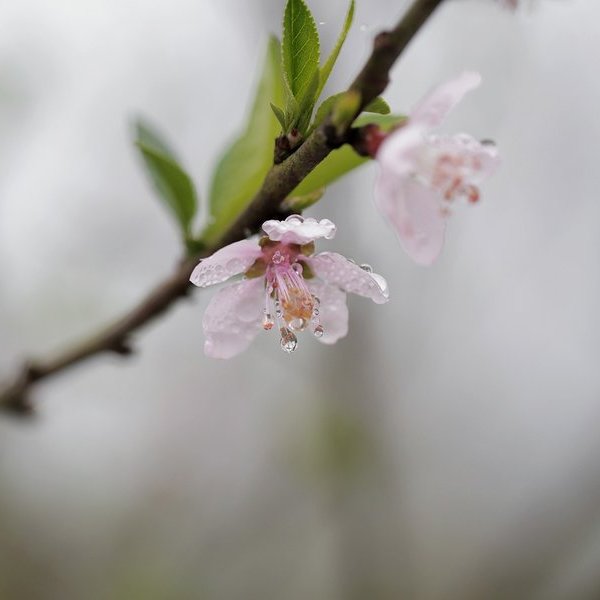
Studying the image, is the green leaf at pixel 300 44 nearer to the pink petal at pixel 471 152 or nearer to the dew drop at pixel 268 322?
the pink petal at pixel 471 152

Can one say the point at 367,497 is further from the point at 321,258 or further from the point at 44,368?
the point at 321,258

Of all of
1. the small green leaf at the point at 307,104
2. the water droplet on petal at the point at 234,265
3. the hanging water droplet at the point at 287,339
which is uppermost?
the small green leaf at the point at 307,104

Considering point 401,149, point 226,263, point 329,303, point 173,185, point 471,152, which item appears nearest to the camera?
point 401,149

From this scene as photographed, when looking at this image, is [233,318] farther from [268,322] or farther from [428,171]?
[428,171]

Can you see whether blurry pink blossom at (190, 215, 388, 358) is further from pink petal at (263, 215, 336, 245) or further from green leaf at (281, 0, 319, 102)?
green leaf at (281, 0, 319, 102)

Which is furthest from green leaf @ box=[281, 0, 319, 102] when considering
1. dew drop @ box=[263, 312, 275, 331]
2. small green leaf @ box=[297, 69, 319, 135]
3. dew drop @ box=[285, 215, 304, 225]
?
dew drop @ box=[263, 312, 275, 331]

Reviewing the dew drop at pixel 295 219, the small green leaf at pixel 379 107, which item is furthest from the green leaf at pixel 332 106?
the dew drop at pixel 295 219

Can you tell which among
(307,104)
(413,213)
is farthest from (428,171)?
(307,104)
